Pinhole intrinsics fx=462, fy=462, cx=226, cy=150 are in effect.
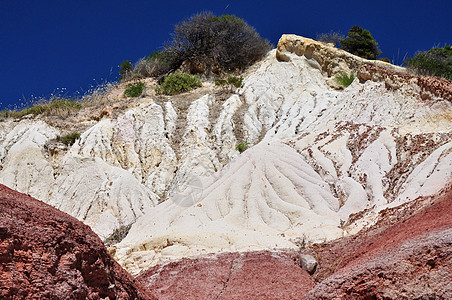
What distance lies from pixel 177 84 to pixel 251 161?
11074mm

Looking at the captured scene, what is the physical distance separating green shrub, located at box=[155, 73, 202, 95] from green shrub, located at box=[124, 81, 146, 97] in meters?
0.87

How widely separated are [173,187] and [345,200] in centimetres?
658

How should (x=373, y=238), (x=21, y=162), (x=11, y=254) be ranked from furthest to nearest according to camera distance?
(x=21, y=162) → (x=373, y=238) → (x=11, y=254)

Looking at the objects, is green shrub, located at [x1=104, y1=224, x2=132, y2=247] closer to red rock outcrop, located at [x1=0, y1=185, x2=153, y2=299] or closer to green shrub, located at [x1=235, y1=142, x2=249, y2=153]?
green shrub, located at [x1=235, y1=142, x2=249, y2=153]

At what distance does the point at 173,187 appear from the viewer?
51.9ft

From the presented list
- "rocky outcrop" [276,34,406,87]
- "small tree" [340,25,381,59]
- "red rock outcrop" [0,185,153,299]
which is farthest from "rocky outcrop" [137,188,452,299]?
"small tree" [340,25,381,59]

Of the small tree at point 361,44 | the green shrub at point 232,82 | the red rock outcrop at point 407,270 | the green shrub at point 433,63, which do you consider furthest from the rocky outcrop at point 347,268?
the small tree at point 361,44

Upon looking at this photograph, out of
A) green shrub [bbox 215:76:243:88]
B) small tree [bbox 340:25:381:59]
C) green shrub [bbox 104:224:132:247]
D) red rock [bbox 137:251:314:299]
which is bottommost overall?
red rock [bbox 137:251:314:299]

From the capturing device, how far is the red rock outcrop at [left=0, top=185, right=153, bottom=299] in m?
3.29

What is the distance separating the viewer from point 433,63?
70.4ft

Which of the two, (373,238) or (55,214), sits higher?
(55,214)

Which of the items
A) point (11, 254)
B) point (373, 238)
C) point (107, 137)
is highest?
point (107, 137)

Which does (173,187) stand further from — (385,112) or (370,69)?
(370,69)

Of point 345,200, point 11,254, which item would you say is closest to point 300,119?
point 345,200
